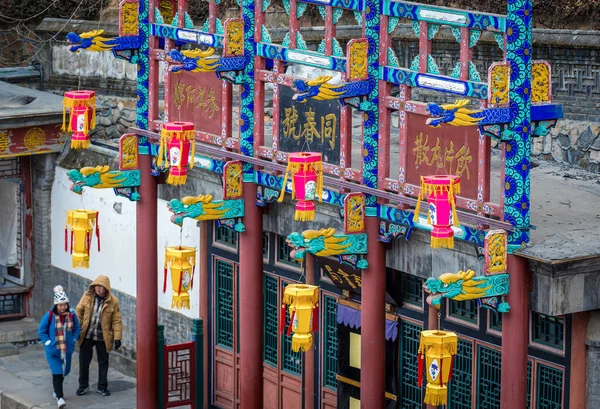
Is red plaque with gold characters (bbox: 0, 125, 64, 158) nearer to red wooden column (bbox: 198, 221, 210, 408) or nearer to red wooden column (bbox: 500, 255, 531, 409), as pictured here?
red wooden column (bbox: 198, 221, 210, 408)

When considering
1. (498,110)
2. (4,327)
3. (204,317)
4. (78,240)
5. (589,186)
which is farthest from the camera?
(4,327)

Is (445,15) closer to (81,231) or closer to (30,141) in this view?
(81,231)

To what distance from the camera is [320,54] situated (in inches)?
637

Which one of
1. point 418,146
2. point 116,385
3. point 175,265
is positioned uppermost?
point 418,146

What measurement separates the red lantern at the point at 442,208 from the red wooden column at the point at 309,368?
4.64 meters

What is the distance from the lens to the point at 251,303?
58.5 ft

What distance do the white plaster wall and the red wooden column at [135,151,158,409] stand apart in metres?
1.33

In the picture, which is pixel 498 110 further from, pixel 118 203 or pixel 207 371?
pixel 118 203

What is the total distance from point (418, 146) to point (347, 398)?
409cm

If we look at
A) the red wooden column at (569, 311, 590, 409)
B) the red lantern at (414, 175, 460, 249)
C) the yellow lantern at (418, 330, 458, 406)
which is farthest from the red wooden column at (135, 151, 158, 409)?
the red wooden column at (569, 311, 590, 409)

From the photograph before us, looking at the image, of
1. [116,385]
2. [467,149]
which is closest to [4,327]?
[116,385]

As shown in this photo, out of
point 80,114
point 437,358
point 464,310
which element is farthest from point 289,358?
point 437,358

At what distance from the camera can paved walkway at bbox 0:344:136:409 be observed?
20672mm

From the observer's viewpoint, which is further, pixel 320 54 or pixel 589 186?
pixel 589 186
